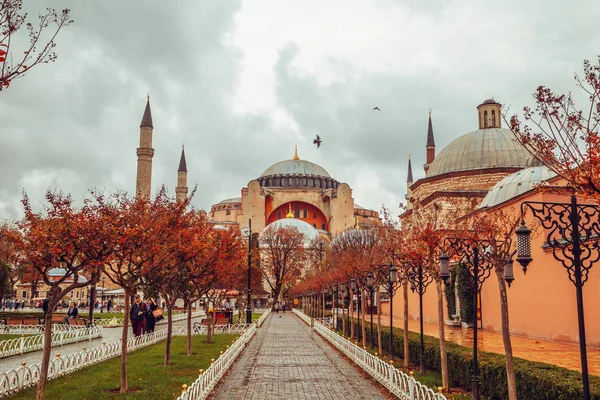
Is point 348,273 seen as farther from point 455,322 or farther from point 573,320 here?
point 573,320

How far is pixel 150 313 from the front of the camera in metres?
17.5

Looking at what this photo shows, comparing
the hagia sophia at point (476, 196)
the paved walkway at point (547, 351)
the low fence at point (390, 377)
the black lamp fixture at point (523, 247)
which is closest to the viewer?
the black lamp fixture at point (523, 247)

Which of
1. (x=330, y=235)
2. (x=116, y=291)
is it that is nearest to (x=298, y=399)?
(x=116, y=291)

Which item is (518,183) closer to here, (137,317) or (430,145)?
(137,317)

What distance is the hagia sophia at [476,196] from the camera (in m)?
15.2

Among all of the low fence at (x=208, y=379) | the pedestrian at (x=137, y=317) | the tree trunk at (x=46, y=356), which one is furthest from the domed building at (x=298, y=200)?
the tree trunk at (x=46, y=356)

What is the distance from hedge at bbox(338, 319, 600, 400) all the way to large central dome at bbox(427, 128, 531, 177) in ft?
74.7

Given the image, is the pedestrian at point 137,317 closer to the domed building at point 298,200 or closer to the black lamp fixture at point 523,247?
the black lamp fixture at point 523,247

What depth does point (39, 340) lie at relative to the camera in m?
15.1

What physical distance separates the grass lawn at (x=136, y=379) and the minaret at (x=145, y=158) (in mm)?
27063

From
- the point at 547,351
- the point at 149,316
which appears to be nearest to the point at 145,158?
the point at 149,316

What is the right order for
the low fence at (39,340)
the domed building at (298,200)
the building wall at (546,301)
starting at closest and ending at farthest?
the low fence at (39,340), the building wall at (546,301), the domed building at (298,200)

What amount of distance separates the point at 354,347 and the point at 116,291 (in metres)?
38.8

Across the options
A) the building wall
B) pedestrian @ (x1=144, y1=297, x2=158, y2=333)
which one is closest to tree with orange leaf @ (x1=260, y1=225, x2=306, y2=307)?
pedestrian @ (x1=144, y1=297, x2=158, y2=333)
